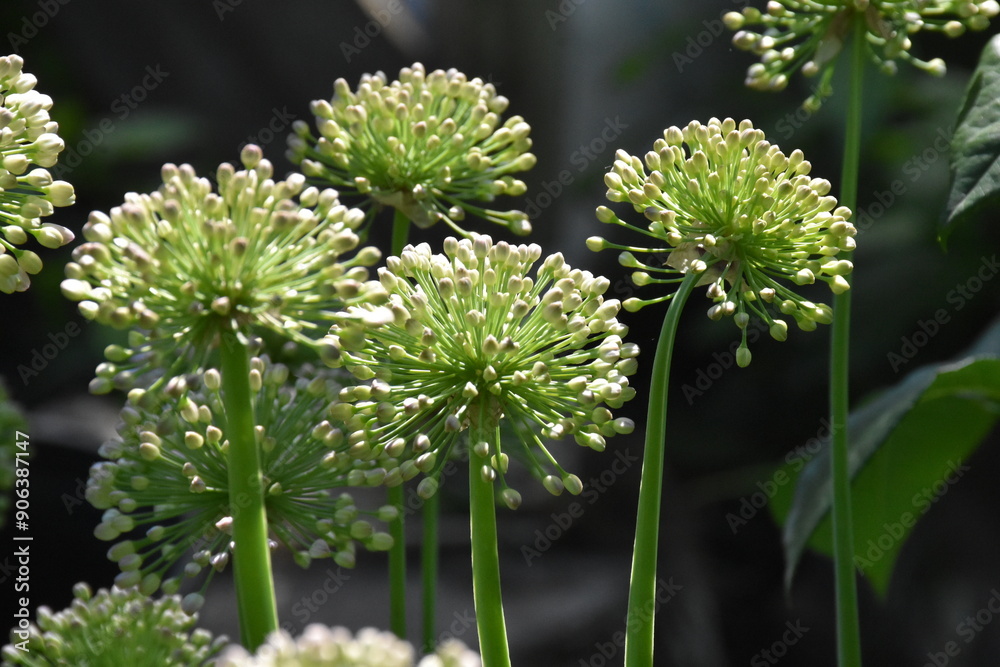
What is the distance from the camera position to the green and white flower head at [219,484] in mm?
522

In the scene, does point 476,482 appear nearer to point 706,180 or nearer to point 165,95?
point 706,180

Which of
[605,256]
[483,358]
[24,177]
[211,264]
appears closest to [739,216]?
[483,358]

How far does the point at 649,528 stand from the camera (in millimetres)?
476

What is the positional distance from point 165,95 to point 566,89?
1.36m

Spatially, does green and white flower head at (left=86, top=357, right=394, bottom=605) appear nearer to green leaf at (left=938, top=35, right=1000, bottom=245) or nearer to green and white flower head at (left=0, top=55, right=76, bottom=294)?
green and white flower head at (left=0, top=55, right=76, bottom=294)

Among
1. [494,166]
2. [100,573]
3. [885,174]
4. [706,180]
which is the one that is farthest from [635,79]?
[706,180]

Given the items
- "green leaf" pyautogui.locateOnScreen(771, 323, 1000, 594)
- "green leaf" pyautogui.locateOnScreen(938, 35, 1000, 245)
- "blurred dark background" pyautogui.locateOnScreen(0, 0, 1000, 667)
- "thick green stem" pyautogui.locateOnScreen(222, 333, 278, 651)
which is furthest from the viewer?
"blurred dark background" pyautogui.locateOnScreen(0, 0, 1000, 667)

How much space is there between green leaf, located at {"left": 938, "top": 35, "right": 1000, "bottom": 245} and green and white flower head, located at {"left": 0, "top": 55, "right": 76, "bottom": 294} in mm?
531

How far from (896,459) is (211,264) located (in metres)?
0.69

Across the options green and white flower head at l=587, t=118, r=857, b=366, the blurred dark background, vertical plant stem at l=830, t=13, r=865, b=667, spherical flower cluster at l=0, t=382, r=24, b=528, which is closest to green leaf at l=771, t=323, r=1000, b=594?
vertical plant stem at l=830, t=13, r=865, b=667

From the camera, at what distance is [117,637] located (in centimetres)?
50

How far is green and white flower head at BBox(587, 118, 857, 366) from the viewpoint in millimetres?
513

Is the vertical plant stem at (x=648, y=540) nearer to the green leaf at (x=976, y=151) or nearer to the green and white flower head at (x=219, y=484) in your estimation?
the green and white flower head at (x=219, y=484)

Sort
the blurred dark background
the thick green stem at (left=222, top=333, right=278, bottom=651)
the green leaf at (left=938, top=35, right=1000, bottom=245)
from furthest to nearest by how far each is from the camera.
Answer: the blurred dark background
the green leaf at (left=938, top=35, right=1000, bottom=245)
the thick green stem at (left=222, top=333, right=278, bottom=651)
